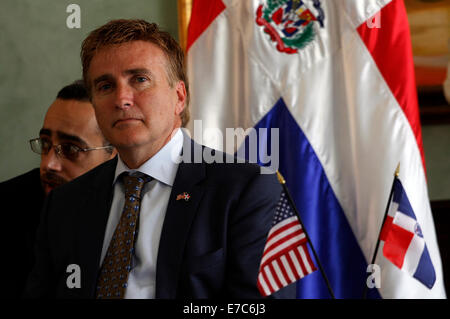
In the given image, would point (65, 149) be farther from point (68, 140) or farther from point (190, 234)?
point (190, 234)

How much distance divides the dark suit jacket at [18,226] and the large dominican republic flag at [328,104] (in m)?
0.73

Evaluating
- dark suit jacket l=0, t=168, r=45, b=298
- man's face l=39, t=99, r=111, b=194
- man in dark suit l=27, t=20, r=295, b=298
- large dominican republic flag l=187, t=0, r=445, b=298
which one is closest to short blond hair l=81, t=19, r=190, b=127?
man in dark suit l=27, t=20, r=295, b=298

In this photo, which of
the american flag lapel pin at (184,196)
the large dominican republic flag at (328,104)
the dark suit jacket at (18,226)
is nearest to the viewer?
the american flag lapel pin at (184,196)

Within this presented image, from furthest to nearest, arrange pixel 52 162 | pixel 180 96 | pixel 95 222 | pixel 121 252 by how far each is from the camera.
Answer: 1. pixel 52 162
2. pixel 180 96
3. pixel 95 222
4. pixel 121 252

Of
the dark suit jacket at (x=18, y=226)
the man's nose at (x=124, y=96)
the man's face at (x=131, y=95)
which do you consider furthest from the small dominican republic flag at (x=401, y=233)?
the dark suit jacket at (x=18, y=226)

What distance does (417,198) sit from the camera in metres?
2.10

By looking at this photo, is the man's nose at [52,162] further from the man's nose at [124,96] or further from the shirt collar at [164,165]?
the man's nose at [124,96]

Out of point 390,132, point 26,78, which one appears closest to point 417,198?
point 390,132

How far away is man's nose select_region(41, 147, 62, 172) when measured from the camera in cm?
185

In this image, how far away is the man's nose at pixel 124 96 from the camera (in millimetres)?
1182

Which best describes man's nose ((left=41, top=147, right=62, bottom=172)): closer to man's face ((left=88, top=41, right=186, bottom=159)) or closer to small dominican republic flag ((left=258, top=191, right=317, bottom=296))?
man's face ((left=88, top=41, right=186, bottom=159))

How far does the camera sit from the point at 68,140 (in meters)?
1.88

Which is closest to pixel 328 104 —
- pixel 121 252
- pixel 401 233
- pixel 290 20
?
pixel 290 20

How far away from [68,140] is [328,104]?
1.08 m
